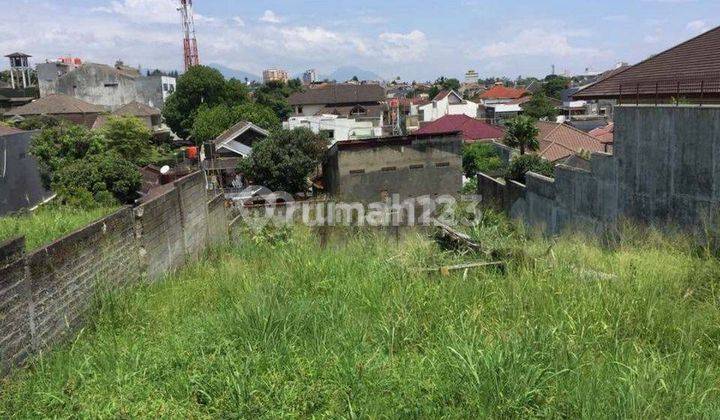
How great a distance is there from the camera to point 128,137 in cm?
3231

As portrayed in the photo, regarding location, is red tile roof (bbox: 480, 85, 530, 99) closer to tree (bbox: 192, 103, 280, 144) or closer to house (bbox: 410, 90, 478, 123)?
house (bbox: 410, 90, 478, 123)

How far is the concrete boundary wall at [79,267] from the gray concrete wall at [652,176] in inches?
307

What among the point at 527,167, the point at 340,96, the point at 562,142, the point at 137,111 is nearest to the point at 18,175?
the point at 527,167

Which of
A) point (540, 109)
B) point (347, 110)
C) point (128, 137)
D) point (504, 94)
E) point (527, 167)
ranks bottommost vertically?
point (527, 167)

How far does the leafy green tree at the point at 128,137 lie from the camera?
31578mm

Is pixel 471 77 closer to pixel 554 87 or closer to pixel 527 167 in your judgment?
pixel 554 87

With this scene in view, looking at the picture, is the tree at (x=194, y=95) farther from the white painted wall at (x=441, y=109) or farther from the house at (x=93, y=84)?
the white painted wall at (x=441, y=109)

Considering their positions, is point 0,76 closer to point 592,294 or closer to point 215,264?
point 215,264

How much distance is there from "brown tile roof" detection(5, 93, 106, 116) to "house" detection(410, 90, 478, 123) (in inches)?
1234

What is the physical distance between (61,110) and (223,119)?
46.1 ft

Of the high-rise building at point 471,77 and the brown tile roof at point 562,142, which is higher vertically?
the high-rise building at point 471,77

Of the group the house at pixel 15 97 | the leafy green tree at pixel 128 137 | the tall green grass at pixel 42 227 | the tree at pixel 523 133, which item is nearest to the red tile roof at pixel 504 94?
the tree at pixel 523 133

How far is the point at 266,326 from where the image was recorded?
381 centimetres

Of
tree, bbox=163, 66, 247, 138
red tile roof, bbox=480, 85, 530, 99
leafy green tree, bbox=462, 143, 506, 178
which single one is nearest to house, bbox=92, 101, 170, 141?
tree, bbox=163, 66, 247, 138
